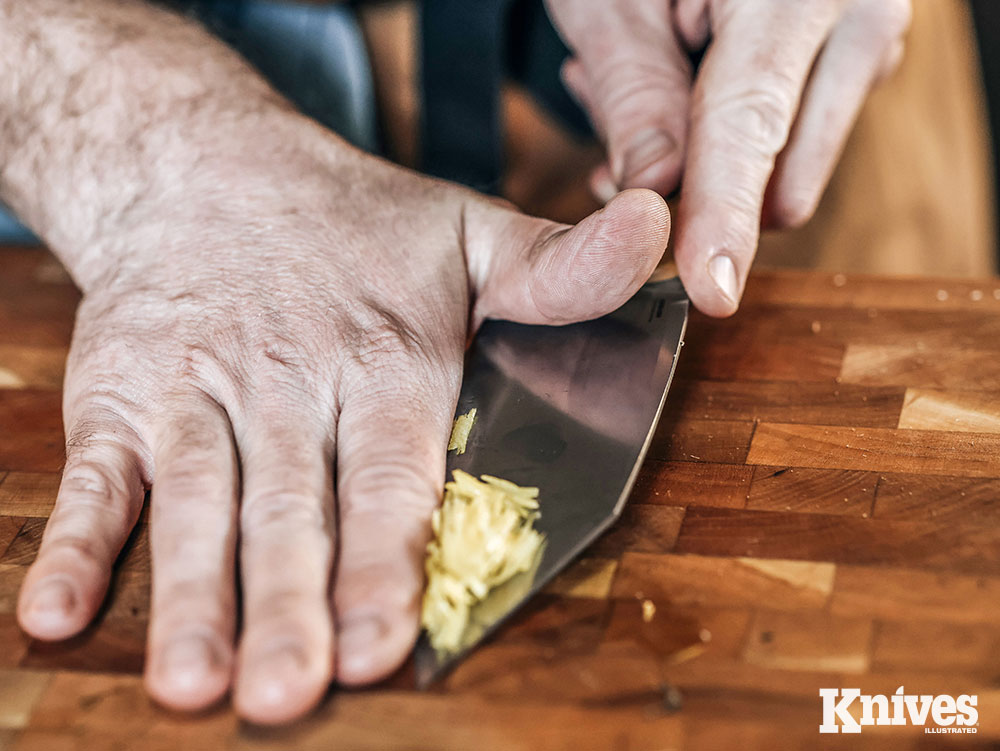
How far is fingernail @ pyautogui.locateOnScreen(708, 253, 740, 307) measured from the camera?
0.84 meters

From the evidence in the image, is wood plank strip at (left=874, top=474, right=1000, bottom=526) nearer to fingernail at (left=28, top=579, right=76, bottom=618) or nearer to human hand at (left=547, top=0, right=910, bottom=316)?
human hand at (left=547, top=0, right=910, bottom=316)

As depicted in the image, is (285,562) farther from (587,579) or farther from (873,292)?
(873,292)

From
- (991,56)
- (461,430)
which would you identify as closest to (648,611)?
(461,430)

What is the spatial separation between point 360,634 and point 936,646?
0.38m

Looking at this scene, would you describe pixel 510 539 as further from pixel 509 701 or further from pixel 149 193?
pixel 149 193

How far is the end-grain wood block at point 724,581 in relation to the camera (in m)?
0.62

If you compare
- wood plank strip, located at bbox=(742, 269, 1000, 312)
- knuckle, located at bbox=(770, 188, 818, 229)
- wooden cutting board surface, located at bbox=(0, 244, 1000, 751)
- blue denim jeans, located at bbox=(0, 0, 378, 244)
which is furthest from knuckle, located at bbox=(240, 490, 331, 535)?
blue denim jeans, located at bbox=(0, 0, 378, 244)

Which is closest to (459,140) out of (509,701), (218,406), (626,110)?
(626,110)

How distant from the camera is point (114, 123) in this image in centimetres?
103

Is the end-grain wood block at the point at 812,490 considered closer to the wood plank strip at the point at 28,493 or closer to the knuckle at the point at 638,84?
the knuckle at the point at 638,84

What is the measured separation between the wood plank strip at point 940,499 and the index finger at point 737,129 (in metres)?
0.24

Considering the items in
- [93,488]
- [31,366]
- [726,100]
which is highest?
[726,100]

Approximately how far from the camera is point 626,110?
3.39ft

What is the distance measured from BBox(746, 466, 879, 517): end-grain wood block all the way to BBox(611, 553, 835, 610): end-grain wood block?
6 centimetres
